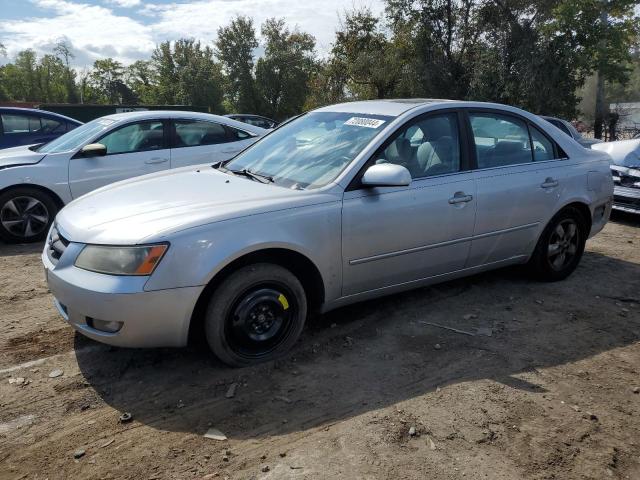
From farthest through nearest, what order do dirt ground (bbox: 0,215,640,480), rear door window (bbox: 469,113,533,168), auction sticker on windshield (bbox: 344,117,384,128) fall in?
rear door window (bbox: 469,113,533,168), auction sticker on windshield (bbox: 344,117,384,128), dirt ground (bbox: 0,215,640,480)

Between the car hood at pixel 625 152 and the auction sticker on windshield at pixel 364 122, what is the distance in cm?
540

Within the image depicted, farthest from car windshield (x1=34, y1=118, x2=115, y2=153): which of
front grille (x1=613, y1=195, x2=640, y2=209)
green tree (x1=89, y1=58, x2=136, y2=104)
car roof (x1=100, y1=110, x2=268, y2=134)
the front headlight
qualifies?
green tree (x1=89, y1=58, x2=136, y2=104)

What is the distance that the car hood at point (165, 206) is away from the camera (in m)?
2.99

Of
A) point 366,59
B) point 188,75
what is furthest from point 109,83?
point 366,59

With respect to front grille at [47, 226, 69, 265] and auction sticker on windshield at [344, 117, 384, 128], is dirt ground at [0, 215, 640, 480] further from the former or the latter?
auction sticker on windshield at [344, 117, 384, 128]

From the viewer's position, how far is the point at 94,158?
6.46 meters

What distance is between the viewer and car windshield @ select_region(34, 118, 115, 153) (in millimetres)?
6535

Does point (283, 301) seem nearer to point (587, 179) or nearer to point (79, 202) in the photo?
point (79, 202)

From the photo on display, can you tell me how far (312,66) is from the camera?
40.7 meters

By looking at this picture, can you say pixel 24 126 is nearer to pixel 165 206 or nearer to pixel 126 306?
pixel 165 206

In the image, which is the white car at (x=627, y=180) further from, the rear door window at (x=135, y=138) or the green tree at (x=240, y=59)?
the green tree at (x=240, y=59)

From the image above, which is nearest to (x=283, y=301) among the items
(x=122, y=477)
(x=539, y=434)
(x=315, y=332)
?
(x=315, y=332)

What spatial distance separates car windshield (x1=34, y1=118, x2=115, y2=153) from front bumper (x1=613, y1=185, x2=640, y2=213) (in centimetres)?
700

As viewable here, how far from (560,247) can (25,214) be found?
593cm
